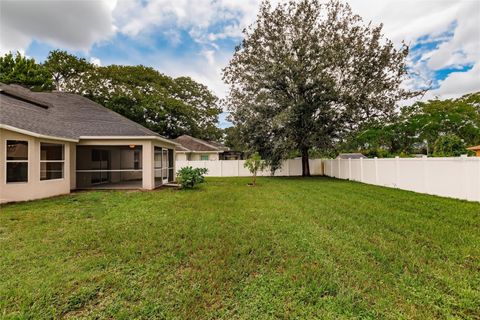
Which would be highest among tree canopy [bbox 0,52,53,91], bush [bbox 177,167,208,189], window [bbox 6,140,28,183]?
tree canopy [bbox 0,52,53,91]

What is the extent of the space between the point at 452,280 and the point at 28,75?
3176 cm

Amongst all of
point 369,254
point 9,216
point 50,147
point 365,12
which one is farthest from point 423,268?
point 365,12

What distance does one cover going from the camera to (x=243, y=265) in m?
3.21

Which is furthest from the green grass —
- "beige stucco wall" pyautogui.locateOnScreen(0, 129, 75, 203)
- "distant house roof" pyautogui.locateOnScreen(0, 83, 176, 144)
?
"distant house roof" pyautogui.locateOnScreen(0, 83, 176, 144)

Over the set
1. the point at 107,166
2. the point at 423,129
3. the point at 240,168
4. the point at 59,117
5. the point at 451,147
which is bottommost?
the point at 240,168

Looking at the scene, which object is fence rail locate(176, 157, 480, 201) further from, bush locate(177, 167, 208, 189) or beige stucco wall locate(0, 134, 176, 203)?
beige stucco wall locate(0, 134, 176, 203)

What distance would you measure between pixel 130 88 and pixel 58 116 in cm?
1901

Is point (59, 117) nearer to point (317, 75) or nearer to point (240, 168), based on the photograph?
point (240, 168)

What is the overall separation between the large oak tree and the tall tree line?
1766cm

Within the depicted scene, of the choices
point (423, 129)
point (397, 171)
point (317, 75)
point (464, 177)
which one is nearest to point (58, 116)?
point (317, 75)

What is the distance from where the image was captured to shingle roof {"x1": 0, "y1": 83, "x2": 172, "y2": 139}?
829cm

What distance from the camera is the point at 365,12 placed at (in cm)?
1427

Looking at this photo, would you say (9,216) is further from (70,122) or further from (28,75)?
(28,75)

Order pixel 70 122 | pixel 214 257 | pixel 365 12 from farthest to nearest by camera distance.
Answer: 1. pixel 365 12
2. pixel 70 122
3. pixel 214 257
